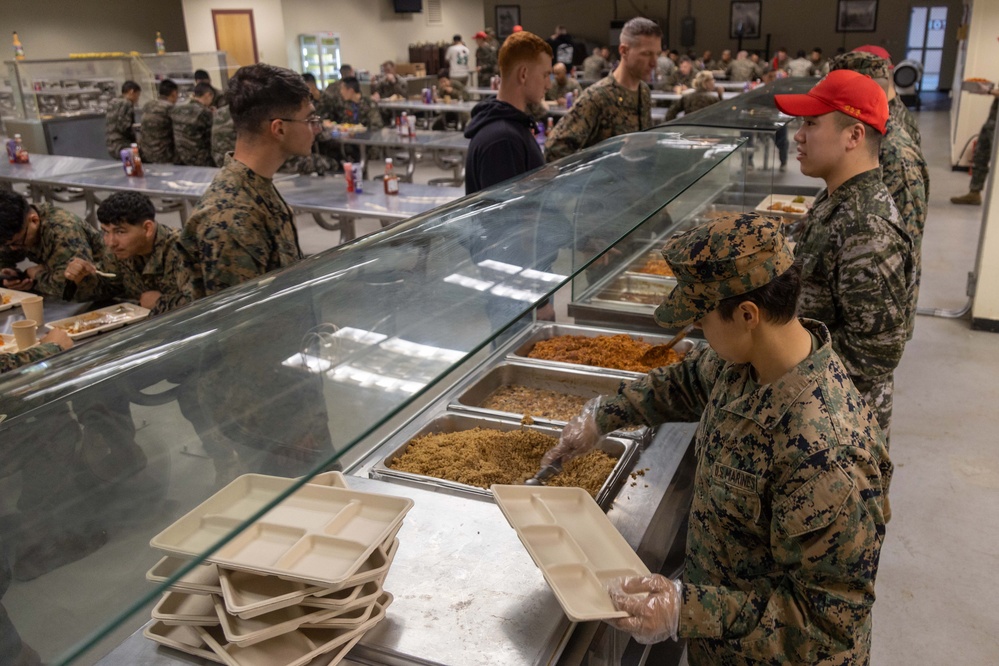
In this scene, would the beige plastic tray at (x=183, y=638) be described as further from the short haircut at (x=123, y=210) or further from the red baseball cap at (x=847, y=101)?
the short haircut at (x=123, y=210)

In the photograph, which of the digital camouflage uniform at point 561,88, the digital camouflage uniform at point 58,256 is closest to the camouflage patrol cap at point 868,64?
the digital camouflage uniform at point 58,256

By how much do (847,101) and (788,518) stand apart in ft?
4.64

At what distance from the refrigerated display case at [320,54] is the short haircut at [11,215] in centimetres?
1129

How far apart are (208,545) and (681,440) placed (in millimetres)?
1464

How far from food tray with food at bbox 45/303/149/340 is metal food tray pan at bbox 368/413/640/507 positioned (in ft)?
5.23

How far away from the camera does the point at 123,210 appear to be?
9.79 ft

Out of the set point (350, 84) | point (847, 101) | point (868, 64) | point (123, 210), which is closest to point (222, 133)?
point (350, 84)

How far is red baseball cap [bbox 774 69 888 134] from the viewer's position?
2.04 meters

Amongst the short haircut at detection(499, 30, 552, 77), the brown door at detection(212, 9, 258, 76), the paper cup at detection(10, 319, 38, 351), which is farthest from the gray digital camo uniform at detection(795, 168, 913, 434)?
the brown door at detection(212, 9, 258, 76)

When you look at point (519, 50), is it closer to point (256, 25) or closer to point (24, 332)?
point (24, 332)

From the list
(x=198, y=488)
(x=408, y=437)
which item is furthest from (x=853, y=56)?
(x=198, y=488)

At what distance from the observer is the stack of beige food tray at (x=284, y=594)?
43.6 inches

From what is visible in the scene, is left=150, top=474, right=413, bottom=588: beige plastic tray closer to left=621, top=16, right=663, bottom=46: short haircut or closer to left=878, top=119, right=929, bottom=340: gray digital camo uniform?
left=878, top=119, right=929, bottom=340: gray digital camo uniform

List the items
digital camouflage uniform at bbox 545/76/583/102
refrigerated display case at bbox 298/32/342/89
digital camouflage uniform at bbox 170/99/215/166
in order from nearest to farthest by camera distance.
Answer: digital camouflage uniform at bbox 170/99/215/166, digital camouflage uniform at bbox 545/76/583/102, refrigerated display case at bbox 298/32/342/89
